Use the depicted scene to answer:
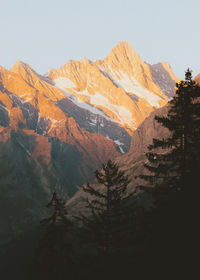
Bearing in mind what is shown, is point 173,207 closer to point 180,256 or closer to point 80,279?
point 180,256

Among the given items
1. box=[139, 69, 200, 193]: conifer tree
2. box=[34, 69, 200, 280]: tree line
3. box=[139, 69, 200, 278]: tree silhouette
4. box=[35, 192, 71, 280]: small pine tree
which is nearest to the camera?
box=[139, 69, 200, 278]: tree silhouette

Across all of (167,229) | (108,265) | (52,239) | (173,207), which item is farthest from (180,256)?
(52,239)

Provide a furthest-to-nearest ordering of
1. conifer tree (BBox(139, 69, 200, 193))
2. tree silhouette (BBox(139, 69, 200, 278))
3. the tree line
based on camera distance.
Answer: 1. conifer tree (BBox(139, 69, 200, 193))
2. the tree line
3. tree silhouette (BBox(139, 69, 200, 278))

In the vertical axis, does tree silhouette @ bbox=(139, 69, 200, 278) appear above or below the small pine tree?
above

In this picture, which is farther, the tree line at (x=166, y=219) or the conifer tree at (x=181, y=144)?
the conifer tree at (x=181, y=144)

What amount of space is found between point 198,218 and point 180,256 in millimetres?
2209

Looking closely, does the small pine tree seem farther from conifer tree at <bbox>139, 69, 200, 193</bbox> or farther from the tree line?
conifer tree at <bbox>139, 69, 200, 193</bbox>

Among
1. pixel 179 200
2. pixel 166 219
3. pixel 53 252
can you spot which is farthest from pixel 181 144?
pixel 53 252

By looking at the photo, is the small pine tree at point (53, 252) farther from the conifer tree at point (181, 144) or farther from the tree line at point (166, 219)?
the conifer tree at point (181, 144)

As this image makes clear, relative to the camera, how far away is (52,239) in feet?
88.9

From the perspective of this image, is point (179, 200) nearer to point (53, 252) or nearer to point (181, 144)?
point (181, 144)

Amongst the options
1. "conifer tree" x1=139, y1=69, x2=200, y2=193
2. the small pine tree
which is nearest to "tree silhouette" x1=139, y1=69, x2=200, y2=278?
"conifer tree" x1=139, y1=69, x2=200, y2=193

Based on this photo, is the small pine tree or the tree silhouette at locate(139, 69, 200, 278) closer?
the tree silhouette at locate(139, 69, 200, 278)

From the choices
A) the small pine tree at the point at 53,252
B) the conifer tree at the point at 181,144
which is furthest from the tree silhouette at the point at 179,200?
the small pine tree at the point at 53,252
